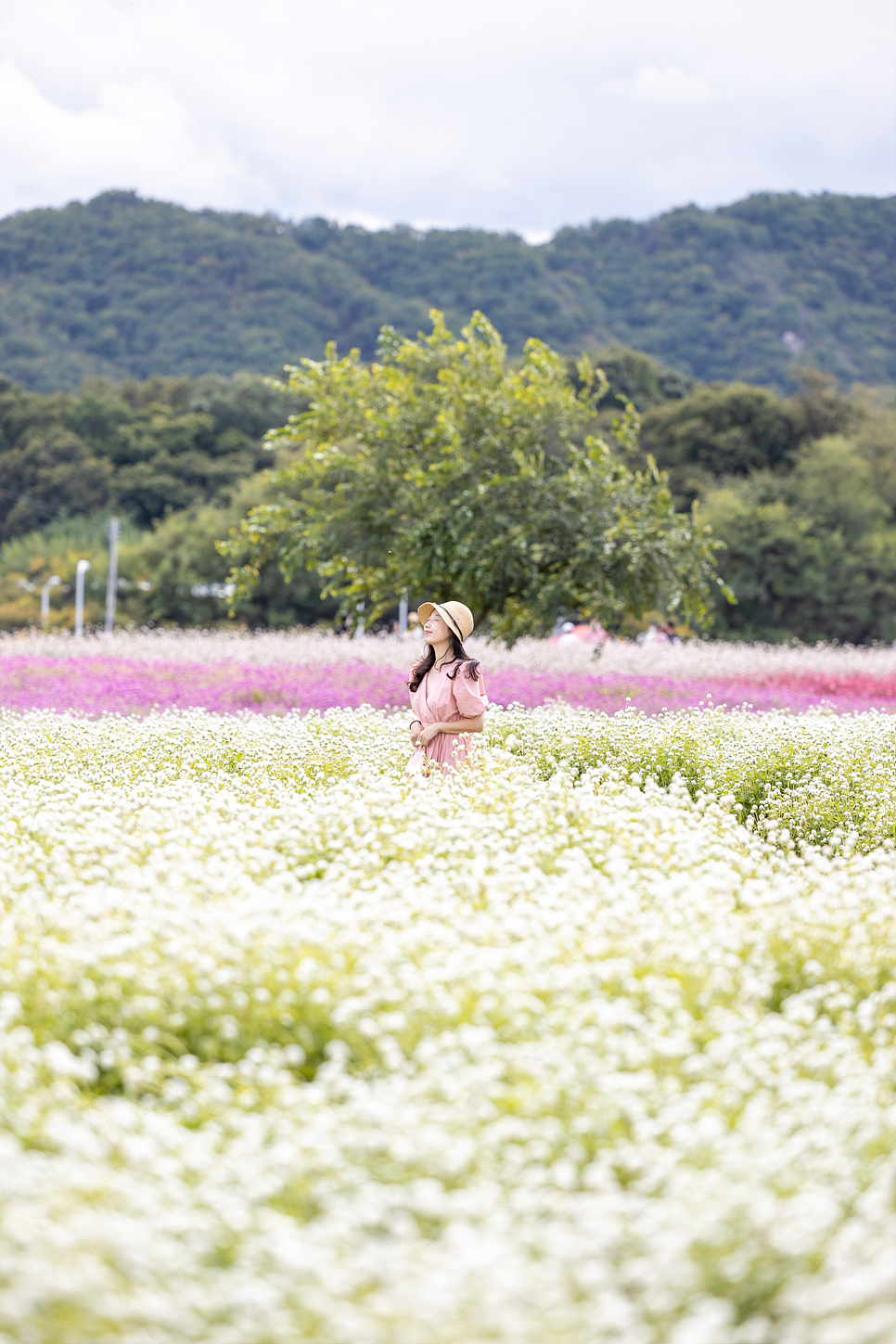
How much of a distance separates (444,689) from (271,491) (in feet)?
150

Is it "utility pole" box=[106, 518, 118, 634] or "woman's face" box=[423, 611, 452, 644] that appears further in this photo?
"utility pole" box=[106, 518, 118, 634]

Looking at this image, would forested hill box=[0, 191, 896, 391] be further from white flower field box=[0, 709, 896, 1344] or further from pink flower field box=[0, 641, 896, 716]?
white flower field box=[0, 709, 896, 1344]

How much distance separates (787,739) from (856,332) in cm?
9964

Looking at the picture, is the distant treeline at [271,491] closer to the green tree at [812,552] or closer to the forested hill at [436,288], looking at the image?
the green tree at [812,552]

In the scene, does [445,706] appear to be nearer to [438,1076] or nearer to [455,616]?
[455,616]

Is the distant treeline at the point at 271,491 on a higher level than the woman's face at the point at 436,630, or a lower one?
higher

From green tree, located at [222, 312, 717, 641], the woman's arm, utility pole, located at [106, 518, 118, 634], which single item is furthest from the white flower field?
utility pole, located at [106, 518, 118, 634]

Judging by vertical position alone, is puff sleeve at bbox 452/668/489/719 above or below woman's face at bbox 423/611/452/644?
below

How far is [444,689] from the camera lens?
7.66 m

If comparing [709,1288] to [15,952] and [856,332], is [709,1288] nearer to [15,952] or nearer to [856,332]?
[15,952]

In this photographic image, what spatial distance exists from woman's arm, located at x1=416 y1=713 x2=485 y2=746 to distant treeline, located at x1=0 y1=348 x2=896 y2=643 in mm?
23615

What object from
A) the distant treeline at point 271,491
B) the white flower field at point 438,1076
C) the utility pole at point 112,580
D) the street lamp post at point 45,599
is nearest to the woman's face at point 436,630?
the white flower field at point 438,1076

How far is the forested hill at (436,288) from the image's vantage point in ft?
314

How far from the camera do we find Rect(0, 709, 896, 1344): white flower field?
261 cm
